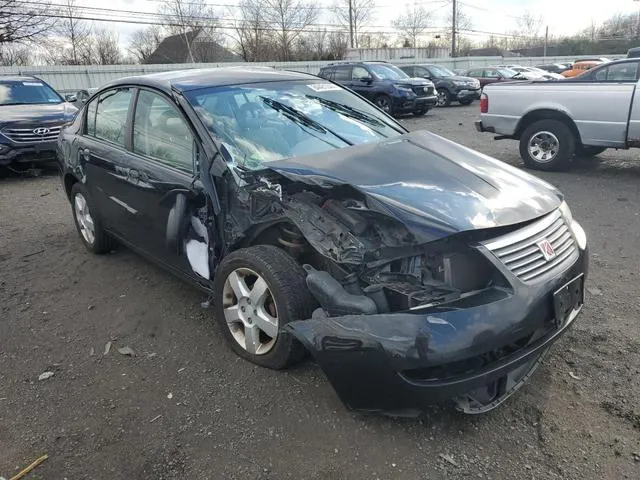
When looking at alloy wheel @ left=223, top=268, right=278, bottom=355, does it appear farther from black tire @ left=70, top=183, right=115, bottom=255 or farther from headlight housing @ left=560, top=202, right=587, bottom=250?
black tire @ left=70, top=183, right=115, bottom=255

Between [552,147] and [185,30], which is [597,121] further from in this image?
[185,30]

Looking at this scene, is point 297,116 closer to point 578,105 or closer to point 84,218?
point 84,218

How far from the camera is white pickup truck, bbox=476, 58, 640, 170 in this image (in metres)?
7.02

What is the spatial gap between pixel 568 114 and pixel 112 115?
6433mm

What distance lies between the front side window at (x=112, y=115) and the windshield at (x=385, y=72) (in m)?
12.7

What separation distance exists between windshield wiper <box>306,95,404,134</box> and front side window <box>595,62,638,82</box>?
211 inches

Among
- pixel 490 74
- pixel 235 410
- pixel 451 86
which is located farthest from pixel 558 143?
pixel 490 74

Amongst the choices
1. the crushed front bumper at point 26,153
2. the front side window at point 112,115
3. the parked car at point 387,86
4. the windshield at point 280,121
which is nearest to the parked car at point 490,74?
the parked car at point 387,86

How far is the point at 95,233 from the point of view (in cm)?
465

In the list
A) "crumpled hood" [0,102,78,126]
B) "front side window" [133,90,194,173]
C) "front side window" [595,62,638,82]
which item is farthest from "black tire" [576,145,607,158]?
"crumpled hood" [0,102,78,126]

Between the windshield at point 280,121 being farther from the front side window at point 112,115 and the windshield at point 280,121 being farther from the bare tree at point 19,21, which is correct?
the bare tree at point 19,21

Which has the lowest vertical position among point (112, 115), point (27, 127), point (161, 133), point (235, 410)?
point (235, 410)

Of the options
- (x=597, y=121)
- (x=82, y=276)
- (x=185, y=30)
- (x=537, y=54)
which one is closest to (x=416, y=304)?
(x=82, y=276)

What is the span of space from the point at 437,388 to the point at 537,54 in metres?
69.7
